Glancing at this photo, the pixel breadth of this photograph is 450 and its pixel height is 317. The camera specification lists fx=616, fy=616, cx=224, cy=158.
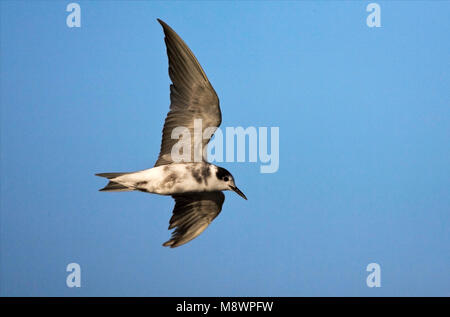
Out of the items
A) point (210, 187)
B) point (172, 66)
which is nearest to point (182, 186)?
point (210, 187)

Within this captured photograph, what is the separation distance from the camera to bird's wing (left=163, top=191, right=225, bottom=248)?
9.55 meters

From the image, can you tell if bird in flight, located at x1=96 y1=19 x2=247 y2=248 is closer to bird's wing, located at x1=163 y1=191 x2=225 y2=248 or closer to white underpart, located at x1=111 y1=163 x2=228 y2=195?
white underpart, located at x1=111 y1=163 x2=228 y2=195

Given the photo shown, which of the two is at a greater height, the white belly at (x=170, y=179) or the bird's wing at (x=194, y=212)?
the white belly at (x=170, y=179)

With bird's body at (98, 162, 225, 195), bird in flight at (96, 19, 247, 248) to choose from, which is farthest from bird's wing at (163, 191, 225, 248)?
bird's body at (98, 162, 225, 195)

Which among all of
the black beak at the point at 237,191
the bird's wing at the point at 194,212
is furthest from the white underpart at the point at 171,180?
the bird's wing at the point at 194,212

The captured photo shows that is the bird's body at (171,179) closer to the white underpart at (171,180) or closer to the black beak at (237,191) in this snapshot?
the white underpart at (171,180)

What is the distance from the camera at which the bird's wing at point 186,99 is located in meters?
8.77

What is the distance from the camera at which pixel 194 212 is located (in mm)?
9688

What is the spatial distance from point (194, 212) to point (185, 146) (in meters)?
1.12

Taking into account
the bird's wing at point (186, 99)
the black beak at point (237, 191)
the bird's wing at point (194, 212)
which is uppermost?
the bird's wing at point (186, 99)

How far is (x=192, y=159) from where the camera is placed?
9289mm

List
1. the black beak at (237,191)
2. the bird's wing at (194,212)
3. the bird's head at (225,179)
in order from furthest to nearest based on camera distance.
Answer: the bird's wing at (194,212) < the black beak at (237,191) < the bird's head at (225,179)

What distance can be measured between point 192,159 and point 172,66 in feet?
4.70

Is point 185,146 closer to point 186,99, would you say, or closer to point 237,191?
point 186,99
